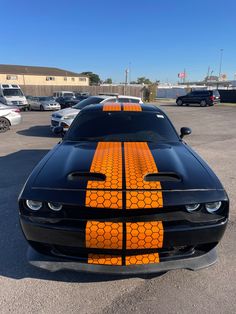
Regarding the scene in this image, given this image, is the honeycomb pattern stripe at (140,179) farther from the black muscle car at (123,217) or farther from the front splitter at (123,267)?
the front splitter at (123,267)

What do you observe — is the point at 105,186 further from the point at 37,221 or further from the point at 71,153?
the point at 71,153

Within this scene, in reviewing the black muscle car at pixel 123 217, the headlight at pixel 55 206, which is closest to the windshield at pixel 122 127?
the black muscle car at pixel 123 217

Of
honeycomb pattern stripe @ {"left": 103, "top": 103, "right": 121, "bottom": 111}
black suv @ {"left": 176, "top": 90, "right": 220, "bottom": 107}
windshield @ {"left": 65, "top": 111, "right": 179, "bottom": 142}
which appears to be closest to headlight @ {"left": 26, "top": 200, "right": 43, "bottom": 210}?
windshield @ {"left": 65, "top": 111, "right": 179, "bottom": 142}

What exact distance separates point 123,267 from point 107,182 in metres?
0.72

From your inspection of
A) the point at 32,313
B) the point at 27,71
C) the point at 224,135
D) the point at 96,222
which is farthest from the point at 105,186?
the point at 27,71

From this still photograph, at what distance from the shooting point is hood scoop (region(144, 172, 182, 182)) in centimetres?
266

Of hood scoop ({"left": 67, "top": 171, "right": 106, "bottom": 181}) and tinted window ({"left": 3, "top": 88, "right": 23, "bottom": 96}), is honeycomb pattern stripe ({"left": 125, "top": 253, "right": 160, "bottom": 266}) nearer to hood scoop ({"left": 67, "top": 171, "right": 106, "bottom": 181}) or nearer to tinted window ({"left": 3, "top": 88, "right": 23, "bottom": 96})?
hood scoop ({"left": 67, "top": 171, "right": 106, "bottom": 181})

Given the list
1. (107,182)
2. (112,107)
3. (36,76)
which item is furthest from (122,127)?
(36,76)

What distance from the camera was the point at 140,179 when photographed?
2635 millimetres

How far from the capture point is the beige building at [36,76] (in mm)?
58638

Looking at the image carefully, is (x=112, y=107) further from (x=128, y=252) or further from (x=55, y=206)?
(x=128, y=252)

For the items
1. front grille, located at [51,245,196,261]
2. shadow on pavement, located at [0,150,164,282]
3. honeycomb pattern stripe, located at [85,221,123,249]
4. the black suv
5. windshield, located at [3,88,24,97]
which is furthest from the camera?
the black suv

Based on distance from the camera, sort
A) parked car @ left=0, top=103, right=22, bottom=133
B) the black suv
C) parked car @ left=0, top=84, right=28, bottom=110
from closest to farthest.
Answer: parked car @ left=0, top=103, right=22, bottom=133 < parked car @ left=0, top=84, right=28, bottom=110 < the black suv

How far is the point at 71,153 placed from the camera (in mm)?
3420
